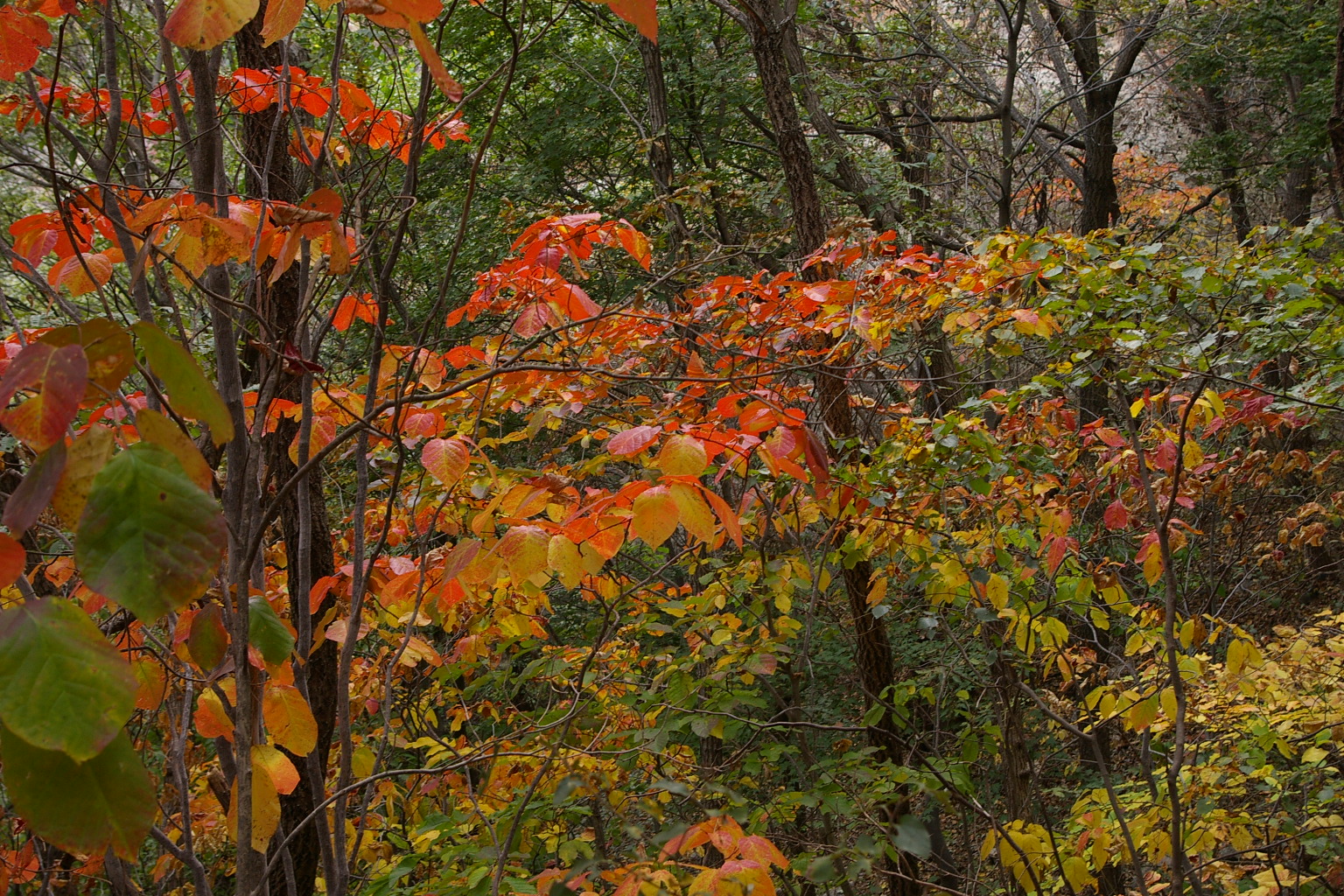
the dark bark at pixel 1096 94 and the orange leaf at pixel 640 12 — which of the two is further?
the dark bark at pixel 1096 94

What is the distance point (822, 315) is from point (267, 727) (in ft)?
9.14

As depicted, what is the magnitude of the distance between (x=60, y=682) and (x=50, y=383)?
22 centimetres

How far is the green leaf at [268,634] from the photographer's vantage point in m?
0.98

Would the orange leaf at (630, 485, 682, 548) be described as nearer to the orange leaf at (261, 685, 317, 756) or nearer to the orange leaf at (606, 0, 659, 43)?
the orange leaf at (261, 685, 317, 756)

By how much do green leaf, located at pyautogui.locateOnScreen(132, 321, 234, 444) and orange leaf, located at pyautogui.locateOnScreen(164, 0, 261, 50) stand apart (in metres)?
0.35

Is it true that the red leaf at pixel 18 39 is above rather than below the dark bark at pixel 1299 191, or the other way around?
below

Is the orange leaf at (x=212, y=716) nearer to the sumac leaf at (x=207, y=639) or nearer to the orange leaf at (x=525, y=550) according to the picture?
the sumac leaf at (x=207, y=639)

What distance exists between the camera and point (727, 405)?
2021 mm

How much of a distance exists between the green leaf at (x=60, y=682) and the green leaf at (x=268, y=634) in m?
0.44

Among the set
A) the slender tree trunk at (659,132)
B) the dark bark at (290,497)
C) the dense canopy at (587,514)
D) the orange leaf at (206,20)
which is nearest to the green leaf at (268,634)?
the dense canopy at (587,514)

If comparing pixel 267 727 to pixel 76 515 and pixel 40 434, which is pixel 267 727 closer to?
pixel 76 515

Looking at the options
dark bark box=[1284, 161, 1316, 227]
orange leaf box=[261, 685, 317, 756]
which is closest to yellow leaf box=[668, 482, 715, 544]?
orange leaf box=[261, 685, 317, 756]

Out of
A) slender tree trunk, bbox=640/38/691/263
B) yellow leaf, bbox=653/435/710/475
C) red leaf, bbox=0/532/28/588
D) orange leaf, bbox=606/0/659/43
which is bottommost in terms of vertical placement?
red leaf, bbox=0/532/28/588

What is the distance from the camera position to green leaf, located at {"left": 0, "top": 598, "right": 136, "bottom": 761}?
0.52m
